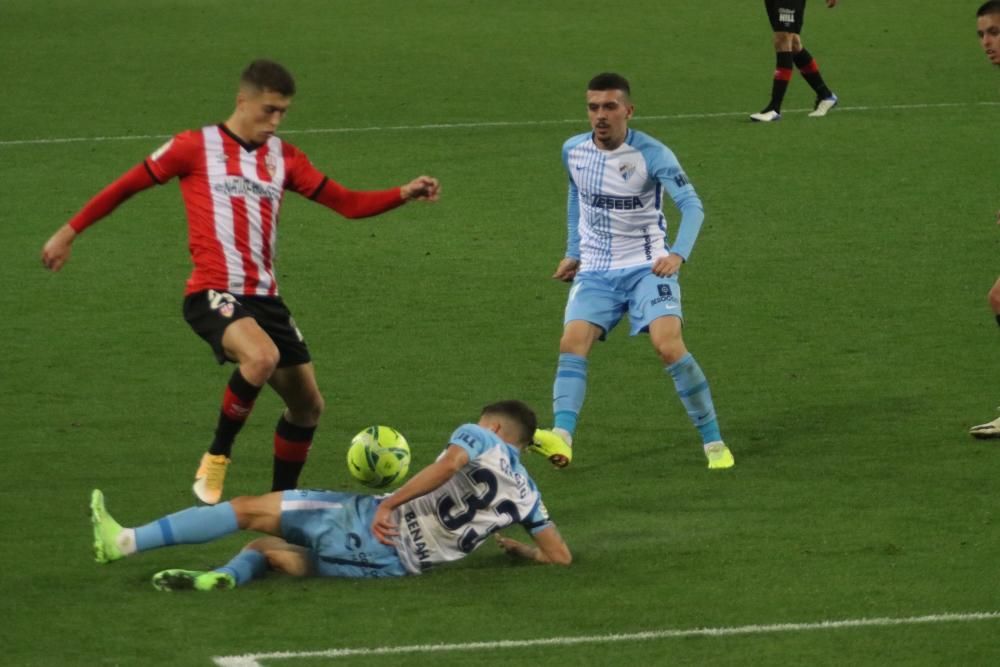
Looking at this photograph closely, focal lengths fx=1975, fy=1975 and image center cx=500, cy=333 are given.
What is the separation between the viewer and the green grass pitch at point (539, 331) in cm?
803

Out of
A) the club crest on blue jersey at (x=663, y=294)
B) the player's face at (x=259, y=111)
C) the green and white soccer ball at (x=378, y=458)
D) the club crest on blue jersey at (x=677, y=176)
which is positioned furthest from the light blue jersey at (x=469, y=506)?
the club crest on blue jersey at (x=677, y=176)

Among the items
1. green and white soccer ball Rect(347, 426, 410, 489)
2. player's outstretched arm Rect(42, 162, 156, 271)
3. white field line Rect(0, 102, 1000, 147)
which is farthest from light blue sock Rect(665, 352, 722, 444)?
white field line Rect(0, 102, 1000, 147)

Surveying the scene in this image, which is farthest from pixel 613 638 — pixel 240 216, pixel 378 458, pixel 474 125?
pixel 474 125

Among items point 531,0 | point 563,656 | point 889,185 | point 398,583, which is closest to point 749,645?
point 563,656

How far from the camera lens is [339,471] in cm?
1047

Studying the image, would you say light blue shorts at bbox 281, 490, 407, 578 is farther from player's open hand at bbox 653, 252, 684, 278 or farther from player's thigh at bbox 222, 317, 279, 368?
player's open hand at bbox 653, 252, 684, 278

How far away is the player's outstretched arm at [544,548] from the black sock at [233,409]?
1363 mm

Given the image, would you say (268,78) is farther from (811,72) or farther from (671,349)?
(811,72)

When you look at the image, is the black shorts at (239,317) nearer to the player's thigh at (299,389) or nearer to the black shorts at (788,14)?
the player's thigh at (299,389)

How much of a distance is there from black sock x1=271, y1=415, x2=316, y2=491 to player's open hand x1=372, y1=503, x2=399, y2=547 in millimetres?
1431

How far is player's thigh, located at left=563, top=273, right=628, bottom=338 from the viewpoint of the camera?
10.7 m

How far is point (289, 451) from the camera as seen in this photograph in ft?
31.6

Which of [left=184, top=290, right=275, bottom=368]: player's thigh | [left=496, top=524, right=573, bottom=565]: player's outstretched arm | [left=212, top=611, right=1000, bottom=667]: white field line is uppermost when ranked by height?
[left=184, top=290, right=275, bottom=368]: player's thigh

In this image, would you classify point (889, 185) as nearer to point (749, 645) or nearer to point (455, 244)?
point (455, 244)
